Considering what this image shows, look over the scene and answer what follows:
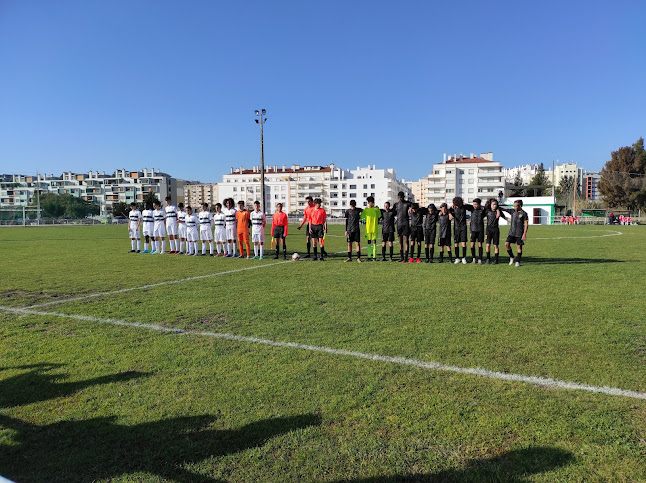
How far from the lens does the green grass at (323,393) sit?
260 centimetres

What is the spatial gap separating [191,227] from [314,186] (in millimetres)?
110896

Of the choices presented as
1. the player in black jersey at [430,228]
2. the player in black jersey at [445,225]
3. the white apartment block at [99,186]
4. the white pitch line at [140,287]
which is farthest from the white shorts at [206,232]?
the white apartment block at [99,186]

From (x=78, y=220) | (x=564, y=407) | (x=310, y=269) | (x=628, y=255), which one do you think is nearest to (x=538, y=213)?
(x=628, y=255)

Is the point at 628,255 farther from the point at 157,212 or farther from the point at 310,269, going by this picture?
the point at 157,212

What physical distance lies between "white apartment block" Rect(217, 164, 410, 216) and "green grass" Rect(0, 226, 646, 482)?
11212 cm

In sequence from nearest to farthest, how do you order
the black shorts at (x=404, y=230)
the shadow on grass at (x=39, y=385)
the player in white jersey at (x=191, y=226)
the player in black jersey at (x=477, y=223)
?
the shadow on grass at (x=39, y=385), the player in black jersey at (x=477, y=223), the black shorts at (x=404, y=230), the player in white jersey at (x=191, y=226)

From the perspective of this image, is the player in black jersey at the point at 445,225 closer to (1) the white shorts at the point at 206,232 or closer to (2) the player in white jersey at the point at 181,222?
(1) the white shorts at the point at 206,232

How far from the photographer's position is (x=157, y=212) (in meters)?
16.3

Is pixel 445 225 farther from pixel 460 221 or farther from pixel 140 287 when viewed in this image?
pixel 140 287

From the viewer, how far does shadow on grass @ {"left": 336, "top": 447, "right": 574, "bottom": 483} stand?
2.45 m

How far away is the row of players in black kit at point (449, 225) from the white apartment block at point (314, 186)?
4110 inches

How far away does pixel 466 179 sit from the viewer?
102m

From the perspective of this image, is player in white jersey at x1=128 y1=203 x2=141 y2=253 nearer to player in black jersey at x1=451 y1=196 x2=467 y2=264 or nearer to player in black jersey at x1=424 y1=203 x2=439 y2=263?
player in black jersey at x1=424 y1=203 x2=439 y2=263

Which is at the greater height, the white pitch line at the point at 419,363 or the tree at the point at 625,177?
the tree at the point at 625,177
